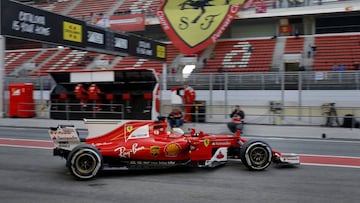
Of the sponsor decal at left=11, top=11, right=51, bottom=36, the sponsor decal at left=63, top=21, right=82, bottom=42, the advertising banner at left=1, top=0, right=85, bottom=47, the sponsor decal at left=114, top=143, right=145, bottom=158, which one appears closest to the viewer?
the sponsor decal at left=114, top=143, right=145, bottom=158

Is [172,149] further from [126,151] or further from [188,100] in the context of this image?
[188,100]

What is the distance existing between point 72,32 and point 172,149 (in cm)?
935

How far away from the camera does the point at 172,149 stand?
780cm

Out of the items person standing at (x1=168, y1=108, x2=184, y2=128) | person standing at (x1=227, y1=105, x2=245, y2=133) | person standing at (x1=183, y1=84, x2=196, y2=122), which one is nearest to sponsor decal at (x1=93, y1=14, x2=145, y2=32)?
person standing at (x1=183, y1=84, x2=196, y2=122)

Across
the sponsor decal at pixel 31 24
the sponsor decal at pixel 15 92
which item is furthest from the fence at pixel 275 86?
the sponsor decal at pixel 31 24

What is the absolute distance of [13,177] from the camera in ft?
25.4

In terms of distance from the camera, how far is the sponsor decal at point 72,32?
15.1 m

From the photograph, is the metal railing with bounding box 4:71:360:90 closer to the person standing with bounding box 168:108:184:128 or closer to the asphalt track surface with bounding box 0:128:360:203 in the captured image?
the person standing with bounding box 168:108:184:128

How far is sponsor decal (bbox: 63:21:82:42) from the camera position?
15102 millimetres

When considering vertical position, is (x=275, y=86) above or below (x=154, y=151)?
above

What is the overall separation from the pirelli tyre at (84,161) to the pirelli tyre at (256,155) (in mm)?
2720

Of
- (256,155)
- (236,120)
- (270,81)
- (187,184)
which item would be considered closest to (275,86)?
(270,81)

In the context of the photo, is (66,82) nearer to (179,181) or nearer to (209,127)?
(209,127)

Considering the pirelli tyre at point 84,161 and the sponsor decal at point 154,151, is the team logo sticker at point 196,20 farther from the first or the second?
the pirelli tyre at point 84,161
